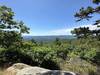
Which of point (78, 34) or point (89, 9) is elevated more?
point (89, 9)

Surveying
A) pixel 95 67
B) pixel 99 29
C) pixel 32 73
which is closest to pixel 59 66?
pixel 95 67

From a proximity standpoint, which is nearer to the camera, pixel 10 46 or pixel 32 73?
pixel 32 73

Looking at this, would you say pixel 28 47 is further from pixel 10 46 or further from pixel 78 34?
pixel 78 34

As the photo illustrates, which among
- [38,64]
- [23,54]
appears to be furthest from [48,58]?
[23,54]

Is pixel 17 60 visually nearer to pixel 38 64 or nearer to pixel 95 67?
pixel 38 64

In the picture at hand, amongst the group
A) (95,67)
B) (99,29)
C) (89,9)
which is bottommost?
(95,67)

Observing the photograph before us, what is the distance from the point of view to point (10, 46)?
1925 centimetres

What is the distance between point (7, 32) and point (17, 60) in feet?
8.57

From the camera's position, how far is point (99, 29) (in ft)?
61.1

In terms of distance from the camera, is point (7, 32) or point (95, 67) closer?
point (95, 67)

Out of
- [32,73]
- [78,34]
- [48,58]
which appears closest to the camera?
[32,73]

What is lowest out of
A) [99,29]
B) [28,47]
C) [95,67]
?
[95,67]

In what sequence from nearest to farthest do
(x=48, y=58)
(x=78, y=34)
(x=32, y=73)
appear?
1. (x=32, y=73)
2. (x=48, y=58)
3. (x=78, y=34)

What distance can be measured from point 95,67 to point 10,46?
6.33m
